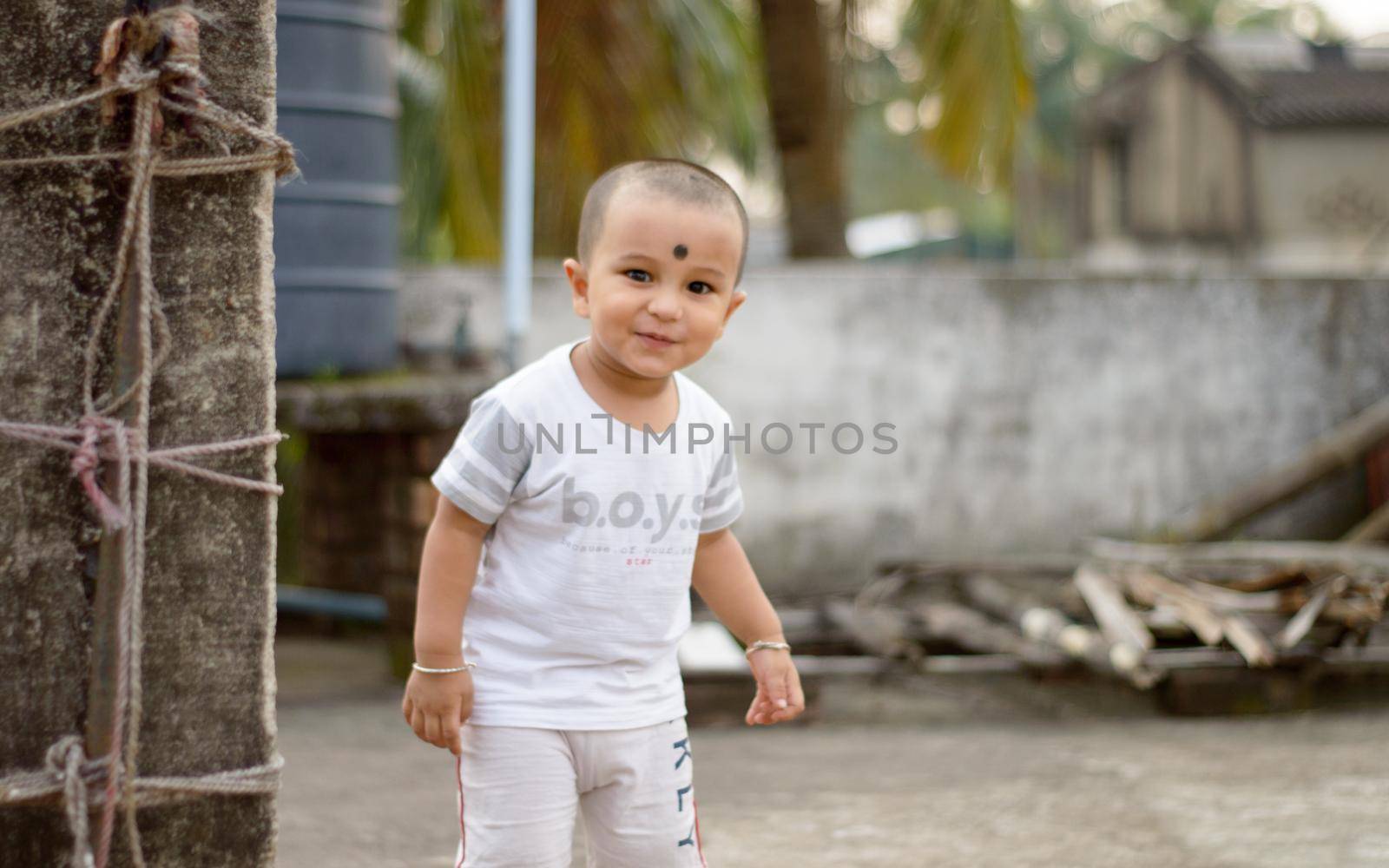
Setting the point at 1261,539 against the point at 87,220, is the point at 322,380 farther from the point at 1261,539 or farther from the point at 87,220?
the point at 1261,539

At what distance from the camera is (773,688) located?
2312mm

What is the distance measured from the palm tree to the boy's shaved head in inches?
263

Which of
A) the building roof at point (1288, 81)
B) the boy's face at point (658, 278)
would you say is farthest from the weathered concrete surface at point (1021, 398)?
the building roof at point (1288, 81)

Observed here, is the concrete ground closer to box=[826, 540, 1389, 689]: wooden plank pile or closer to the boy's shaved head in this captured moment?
box=[826, 540, 1389, 689]: wooden plank pile

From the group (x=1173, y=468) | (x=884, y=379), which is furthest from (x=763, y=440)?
(x=1173, y=468)

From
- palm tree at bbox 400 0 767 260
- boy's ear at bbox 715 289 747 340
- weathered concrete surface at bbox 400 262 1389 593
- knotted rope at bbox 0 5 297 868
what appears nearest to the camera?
knotted rope at bbox 0 5 297 868

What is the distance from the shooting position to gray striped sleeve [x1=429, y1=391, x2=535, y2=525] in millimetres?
2107

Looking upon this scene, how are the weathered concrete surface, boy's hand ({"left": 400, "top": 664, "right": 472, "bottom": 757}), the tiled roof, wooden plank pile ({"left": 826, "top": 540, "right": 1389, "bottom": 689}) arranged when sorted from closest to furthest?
boy's hand ({"left": 400, "top": 664, "right": 472, "bottom": 757}) → wooden plank pile ({"left": 826, "top": 540, "right": 1389, "bottom": 689}) → the weathered concrete surface → the tiled roof

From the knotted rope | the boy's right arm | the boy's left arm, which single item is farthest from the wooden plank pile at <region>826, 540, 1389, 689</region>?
the knotted rope

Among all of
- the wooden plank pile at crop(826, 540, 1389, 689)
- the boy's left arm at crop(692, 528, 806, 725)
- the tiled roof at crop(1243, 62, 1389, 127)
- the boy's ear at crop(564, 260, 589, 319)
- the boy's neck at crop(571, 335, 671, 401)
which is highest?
the tiled roof at crop(1243, 62, 1389, 127)

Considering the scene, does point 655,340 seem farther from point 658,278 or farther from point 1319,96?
point 1319,96

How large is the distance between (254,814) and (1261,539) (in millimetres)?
6069

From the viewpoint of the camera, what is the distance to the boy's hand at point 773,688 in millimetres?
2303

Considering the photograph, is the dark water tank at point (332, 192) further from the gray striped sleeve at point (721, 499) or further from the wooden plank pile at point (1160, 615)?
the gray striped sleeve at point (721, 499)
